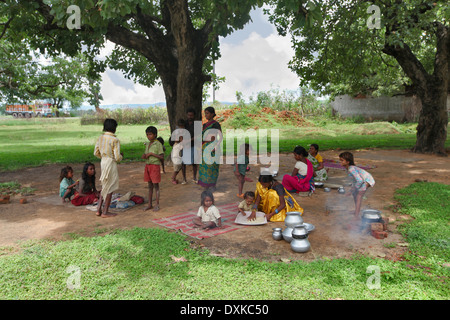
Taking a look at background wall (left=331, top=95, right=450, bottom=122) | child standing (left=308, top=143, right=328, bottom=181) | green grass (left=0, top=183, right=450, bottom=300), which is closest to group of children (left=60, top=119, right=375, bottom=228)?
green grass (left=0, top=183, right=450, bottom=300)

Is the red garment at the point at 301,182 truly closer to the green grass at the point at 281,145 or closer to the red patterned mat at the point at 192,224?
the red patterned mat at the point at 192,224

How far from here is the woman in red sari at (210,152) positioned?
6.62m

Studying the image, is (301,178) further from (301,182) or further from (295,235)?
(295,235)

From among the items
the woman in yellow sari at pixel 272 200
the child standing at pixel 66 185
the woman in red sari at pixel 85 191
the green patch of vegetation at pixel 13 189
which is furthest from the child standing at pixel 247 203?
the green patch of vegetation at pixel 13 189

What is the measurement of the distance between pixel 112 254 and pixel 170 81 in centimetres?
736

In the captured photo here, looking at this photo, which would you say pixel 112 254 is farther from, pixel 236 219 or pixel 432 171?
pixel 432 171

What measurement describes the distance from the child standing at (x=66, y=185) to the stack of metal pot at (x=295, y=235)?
4.47m

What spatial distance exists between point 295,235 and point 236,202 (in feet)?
8.48

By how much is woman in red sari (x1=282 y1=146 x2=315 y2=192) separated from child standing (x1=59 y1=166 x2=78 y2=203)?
174 inches

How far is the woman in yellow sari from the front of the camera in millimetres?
5586

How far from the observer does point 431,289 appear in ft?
11.1

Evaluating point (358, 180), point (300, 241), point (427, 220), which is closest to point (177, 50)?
point (358, 180)
